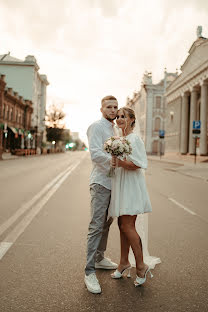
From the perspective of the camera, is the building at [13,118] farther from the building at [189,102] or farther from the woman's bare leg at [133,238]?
the woman's bare leg at [133,238]

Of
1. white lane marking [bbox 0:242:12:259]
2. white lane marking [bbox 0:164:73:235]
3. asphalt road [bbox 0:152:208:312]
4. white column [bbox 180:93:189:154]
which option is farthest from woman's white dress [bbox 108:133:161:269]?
white column [bbox 180:93:189:154]

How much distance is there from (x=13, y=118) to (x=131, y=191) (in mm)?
56086

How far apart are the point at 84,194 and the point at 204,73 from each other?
33.6 metres

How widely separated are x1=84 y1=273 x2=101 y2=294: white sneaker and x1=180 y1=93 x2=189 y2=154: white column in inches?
1841

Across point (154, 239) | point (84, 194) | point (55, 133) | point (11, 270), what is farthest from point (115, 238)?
point (55, 133)

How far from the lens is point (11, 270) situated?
13.2 feet

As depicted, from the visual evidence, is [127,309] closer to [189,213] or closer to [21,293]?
[21,293]

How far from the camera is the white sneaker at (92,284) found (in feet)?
11.3

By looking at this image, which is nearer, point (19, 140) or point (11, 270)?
point (11, 270)

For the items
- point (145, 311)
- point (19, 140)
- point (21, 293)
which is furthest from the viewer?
point (19, 140)

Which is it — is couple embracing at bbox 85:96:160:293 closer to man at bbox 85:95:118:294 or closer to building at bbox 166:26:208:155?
man at bbox 85:95:118:294

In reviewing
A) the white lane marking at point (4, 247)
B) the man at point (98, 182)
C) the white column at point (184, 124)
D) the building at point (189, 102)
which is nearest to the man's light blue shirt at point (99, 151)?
the man at point (98, 182)

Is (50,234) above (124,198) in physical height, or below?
below

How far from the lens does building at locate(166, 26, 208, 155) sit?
131 feet
